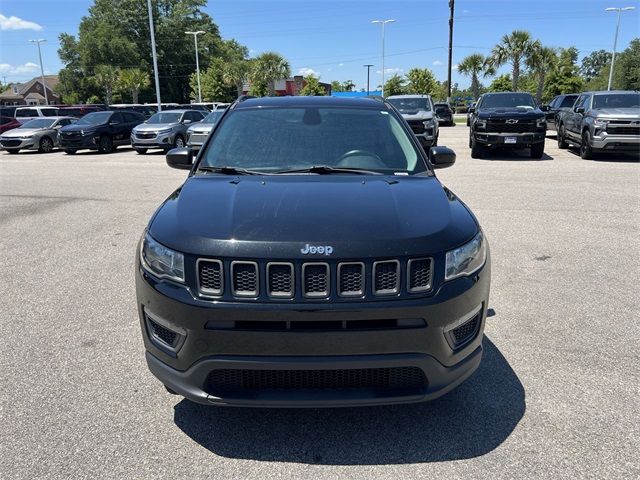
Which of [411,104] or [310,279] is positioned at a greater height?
[411,104]

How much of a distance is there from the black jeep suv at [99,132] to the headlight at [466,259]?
20.5 metres

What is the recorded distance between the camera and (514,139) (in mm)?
14703

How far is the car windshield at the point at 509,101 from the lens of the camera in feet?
51.3

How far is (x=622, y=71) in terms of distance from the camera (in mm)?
67438

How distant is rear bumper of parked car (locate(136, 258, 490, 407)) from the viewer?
92.6 inches

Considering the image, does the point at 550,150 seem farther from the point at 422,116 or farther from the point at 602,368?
the point at 602,368

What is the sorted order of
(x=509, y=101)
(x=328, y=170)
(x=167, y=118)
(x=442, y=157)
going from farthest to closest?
1. (x=167, y=118)
2. (x=509, y=101)
3. (x=442, y=157)
4. (x=328, y=170)

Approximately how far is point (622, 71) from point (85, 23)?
69.4 metres

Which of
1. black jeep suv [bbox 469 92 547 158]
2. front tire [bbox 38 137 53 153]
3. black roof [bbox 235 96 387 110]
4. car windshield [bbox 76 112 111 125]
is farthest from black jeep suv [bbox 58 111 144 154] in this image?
black roof [bbox 235 96 387 110]

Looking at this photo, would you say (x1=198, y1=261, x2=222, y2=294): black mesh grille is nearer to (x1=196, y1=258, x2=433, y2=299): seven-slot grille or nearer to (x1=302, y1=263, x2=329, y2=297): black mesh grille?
(x1=196, y1=258, x2=433, y2=299): seven-slot grille

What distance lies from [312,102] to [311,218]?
6.31 ft

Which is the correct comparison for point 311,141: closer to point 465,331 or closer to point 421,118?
point 465,331

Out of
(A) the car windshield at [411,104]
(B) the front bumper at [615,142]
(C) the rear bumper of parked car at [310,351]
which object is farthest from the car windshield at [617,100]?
(C) the rear bumper of parked car at [310,351]

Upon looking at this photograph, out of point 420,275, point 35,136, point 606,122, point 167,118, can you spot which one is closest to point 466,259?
point 420,275
